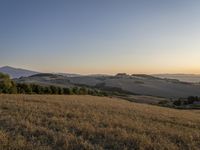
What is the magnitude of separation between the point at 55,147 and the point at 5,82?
52.4 m

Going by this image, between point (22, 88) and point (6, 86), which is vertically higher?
point (6, 86)

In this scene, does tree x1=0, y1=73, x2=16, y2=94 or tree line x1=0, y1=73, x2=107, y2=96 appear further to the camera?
tree line x1=0, y1=73, x2=107, y2=96

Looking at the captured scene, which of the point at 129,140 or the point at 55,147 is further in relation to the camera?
the point at 129,140

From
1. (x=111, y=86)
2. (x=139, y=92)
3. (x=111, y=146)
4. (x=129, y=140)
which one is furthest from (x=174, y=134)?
(x=111, y=86)

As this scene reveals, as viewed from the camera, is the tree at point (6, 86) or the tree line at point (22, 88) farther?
the tree line at point (22, 88)

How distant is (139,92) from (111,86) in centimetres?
1663

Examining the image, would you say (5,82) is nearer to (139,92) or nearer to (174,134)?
(174,134)

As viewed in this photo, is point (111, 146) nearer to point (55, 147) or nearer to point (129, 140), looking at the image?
point (129, 140)

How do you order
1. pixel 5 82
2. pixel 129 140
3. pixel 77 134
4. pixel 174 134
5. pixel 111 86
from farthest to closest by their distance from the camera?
pixel 111 86 < pixel 5 82 < pixel 174 134 < pixel 77 134 < pixel 129 140

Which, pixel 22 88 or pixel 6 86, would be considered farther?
pixel 22 88

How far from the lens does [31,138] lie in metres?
9.82

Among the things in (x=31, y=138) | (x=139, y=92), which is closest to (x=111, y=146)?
(x=31, y=138)

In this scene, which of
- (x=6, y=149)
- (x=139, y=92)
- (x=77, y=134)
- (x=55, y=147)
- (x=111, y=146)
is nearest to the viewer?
(x=6, y=149)

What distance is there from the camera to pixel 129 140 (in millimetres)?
10367
